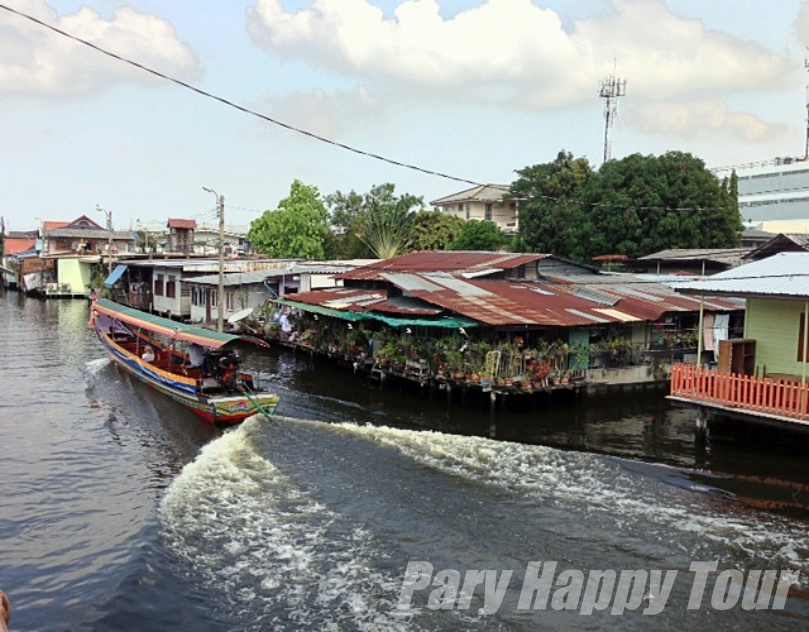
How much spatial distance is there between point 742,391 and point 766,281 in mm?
3114

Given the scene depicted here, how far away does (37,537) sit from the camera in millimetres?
13344

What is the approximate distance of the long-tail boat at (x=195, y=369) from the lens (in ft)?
70.0

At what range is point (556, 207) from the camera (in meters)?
51.1

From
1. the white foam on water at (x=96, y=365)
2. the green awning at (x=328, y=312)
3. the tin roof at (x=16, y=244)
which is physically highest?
the tin roof at (x=16, y=244)

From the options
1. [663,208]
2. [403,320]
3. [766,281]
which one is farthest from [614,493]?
[663,208]

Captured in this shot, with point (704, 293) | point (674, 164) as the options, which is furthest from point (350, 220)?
point (704, 293)

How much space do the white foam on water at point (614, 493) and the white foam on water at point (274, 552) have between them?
13.2ft

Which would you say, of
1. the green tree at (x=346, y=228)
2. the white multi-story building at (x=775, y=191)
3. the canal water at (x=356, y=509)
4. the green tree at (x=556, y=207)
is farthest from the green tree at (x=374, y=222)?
the white multi-story building at (x=775, y=191)

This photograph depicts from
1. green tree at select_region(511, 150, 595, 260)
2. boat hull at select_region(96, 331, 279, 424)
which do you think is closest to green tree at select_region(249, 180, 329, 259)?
green tree at select_region(511, 150, 595, 260)

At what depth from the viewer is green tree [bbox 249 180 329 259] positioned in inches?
2466

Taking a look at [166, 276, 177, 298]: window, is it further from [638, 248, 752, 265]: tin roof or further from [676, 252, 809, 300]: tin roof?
[676, 252, 809, 300]: tin roof

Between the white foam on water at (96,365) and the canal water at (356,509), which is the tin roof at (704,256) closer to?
the canal water at (356,509)

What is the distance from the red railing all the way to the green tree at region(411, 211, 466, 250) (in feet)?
128

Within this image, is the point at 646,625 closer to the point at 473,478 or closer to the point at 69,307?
the point at 473,478
